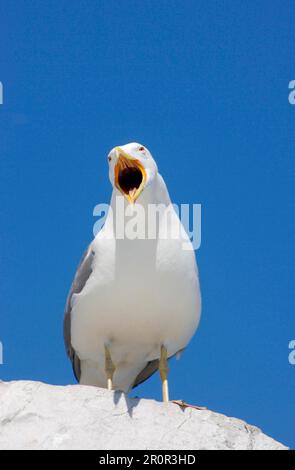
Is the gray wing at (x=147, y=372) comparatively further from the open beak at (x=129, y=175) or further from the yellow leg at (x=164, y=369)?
the open beak at (x=129, y=175)

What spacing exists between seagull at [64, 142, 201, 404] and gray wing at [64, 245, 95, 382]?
0.01 meters

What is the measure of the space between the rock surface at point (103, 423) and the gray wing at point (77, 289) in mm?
1564

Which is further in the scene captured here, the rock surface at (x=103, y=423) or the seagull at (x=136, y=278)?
the seagull at (x=136, y=278)

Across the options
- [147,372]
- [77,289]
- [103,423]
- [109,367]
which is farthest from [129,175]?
[103,423]

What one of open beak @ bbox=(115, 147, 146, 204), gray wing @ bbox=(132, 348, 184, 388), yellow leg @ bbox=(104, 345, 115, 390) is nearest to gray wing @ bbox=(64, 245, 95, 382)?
yellow leg @ bbox=(104, 345, 115, 390)

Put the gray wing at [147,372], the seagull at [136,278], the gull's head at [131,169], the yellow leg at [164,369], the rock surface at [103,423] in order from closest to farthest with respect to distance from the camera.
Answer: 1. the rock surface at [103,423]
2. the seagull at [136,278]
3. the gull's head at [131,169]
4. the yellow leg at [164,369]
5. the gray wing at [147,372]

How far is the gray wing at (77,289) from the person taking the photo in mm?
11086

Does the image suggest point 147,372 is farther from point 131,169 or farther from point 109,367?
point 131,169

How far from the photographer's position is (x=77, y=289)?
11211 mm

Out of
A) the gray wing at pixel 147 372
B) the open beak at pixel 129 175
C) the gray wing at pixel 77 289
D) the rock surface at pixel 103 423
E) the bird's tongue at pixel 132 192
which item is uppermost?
the open beak at pixel 129 175

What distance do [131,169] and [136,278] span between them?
122 centimetres

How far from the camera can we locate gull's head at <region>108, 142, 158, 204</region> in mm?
10758

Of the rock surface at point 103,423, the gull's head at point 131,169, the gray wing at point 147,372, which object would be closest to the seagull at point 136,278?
the gull's head at point 131,169
